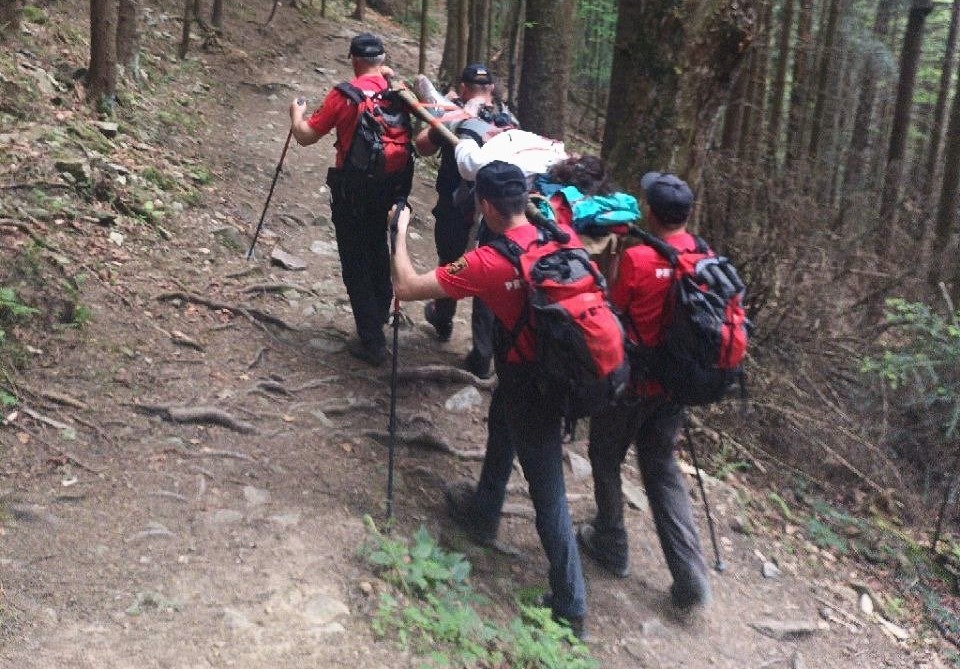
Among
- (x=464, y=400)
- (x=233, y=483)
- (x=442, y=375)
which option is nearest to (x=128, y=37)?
(x=442, y=375)

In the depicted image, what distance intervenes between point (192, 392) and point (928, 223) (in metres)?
11.1

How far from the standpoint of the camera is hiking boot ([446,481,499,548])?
5.64m

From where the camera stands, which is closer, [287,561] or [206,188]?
[287,561]

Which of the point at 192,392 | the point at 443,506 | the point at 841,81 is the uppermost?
the point at 841,81

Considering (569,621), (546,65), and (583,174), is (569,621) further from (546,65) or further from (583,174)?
(546,65)

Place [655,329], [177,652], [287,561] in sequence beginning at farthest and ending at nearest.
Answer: [655,329]
[287,561]
[177,652]

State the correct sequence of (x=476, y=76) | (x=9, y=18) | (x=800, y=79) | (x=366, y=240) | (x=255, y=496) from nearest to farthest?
(x=255, y=496) < (x=476, y=76) < (x=366, y=240) < (x=9, y=18) < (x=800, y=79)

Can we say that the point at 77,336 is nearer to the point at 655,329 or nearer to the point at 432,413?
the point at 432,413

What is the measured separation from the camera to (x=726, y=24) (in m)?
6.14

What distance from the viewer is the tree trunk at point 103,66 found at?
29.8 feet

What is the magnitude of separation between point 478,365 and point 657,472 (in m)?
2.17

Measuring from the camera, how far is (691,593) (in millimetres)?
5578

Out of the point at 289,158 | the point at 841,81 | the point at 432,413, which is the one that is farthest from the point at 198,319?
the point at 841,81

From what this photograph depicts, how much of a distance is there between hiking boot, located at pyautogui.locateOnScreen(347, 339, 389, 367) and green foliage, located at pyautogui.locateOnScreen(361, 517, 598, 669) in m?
2.10
